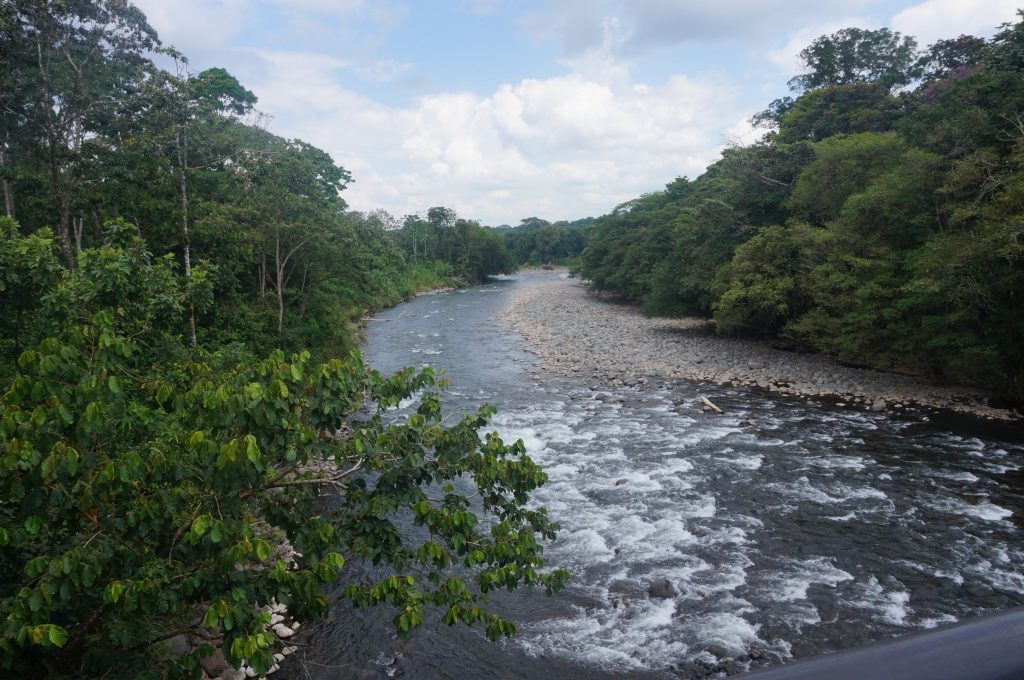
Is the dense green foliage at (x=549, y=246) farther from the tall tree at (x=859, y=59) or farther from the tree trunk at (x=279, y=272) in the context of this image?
the tree trunk at (x=279, y=272)

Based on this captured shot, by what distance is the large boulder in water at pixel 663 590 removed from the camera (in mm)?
7820

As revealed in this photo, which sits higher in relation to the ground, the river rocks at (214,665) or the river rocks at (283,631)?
the river rocks at (214,665)

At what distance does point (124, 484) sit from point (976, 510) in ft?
38.2

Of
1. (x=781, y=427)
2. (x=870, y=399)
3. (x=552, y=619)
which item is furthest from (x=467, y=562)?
(x=870, y=399)

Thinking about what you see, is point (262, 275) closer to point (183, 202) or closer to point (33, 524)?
point (183, 202)

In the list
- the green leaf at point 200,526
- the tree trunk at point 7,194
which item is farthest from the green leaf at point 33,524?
the tree trunk at point 7,194

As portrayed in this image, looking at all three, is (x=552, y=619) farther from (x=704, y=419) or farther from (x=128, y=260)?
(x=704, y=419)

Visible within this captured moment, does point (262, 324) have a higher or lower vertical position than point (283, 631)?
higher

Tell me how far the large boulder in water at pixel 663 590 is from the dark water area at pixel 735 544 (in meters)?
0.09

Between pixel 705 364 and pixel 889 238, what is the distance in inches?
267

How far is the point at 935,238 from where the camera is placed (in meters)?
15.4

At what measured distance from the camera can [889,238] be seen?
1766 cm

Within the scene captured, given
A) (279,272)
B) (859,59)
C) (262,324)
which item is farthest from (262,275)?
(859,59)

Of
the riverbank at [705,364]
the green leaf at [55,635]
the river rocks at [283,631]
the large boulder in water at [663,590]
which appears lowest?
the river rocks at [283,631]
